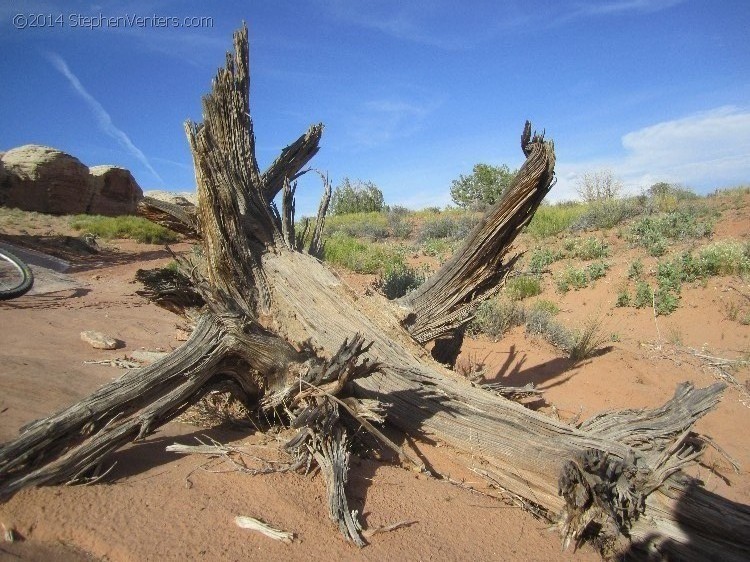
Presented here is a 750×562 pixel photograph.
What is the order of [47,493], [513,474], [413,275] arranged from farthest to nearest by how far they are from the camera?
1. [413,275]
2. [513,474]
3. [47,493]

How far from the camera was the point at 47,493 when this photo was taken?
2.31 metres

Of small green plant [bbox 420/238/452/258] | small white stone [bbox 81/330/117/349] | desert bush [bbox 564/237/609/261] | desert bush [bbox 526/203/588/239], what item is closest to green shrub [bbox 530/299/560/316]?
desert bush [bbox 564/237/609/261]

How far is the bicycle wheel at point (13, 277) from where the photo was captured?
631 centimetres

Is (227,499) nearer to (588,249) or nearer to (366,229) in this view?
(588,249)

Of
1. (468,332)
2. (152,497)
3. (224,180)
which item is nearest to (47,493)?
(152,497)

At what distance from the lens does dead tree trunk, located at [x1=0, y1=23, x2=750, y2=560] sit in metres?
2.53

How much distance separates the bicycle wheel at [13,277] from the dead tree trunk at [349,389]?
351 centimetres

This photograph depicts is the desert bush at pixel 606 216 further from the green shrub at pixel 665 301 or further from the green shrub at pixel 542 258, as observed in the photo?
the green shrub at pixel 665 301

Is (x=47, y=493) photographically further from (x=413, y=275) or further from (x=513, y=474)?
(x=413, y=275)

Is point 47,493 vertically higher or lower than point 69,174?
lower

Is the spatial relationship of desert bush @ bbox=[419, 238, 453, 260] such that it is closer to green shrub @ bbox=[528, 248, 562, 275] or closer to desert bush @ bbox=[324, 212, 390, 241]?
green shrub @ bbox=[528, 248, 562, 275]

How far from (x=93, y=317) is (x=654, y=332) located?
838cm

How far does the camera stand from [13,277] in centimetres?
774

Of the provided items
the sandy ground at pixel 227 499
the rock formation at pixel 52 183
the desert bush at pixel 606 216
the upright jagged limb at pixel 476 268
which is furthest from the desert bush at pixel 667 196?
the rock formation at pixel 52 183
